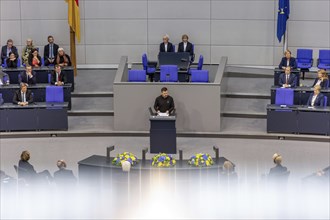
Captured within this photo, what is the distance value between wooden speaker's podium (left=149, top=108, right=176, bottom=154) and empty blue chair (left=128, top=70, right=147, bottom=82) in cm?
221

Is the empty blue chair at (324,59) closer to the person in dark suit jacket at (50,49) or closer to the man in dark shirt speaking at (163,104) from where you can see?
the man in dark shirt speaking at (163,104)

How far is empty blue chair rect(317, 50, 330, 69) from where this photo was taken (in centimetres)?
1909

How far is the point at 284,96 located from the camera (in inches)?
619

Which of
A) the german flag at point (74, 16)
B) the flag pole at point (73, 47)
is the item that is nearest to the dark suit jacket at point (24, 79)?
the german flag at point (74, 16)

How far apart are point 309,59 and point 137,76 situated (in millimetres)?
5370

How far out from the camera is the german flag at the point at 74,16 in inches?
748

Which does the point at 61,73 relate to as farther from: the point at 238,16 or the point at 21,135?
the point at 238,16

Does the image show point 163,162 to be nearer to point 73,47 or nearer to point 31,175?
point 31,175

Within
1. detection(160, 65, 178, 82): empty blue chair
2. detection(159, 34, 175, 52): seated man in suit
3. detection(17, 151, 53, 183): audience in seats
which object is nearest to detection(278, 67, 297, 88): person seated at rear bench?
detection(160, 65, 178, 82): empty blue chair

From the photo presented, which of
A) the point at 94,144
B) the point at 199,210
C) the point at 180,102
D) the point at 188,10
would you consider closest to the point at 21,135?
the point at 94,144

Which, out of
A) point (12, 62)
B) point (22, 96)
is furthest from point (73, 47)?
point (22, 96)

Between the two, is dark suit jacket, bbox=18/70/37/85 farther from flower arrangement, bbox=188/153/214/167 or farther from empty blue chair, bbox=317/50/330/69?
empty blue chair, bbox=317/50/330/69

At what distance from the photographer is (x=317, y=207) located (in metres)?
4.78

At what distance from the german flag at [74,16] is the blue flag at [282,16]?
5.53m
